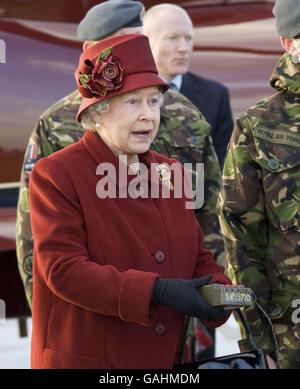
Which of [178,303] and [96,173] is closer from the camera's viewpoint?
[178,303]

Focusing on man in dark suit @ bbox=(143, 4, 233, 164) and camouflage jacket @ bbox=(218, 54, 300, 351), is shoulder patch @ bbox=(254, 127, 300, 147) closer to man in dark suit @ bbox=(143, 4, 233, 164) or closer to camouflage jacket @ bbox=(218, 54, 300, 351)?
camouflage jacket @ bbox=(218, 54, 300, 351)

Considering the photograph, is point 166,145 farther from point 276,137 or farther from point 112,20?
point 276,137

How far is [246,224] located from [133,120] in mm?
702

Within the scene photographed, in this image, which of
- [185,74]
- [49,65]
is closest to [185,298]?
[185,74]

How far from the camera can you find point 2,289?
7.12 metres

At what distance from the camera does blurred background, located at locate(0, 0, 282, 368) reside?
680 centimetres

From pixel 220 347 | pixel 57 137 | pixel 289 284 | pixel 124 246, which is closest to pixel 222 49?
pixel 220 347

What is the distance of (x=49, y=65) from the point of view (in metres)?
6.91

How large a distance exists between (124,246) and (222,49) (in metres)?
3.52

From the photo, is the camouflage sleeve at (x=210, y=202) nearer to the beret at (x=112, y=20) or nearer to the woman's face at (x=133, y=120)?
the beret at (x=112, y=20)

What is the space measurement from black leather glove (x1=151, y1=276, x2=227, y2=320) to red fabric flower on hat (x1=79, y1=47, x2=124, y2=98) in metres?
0.60

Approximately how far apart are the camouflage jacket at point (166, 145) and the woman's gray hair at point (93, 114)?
3.77 feet

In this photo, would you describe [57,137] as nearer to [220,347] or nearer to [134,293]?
[134,293]

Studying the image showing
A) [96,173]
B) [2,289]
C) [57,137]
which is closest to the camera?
[96,173]
